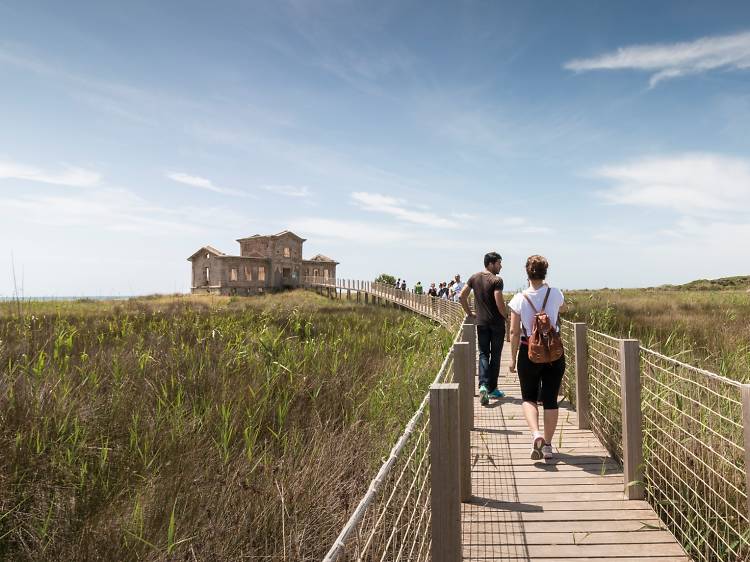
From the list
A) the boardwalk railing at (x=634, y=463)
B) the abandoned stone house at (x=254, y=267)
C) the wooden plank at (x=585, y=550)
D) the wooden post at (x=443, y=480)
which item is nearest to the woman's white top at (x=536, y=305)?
the boardwalk railing at (x=634, y=463)

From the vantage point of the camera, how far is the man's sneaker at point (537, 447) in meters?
4.27

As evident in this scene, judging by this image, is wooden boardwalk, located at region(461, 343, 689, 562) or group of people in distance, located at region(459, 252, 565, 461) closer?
wooden boardwalk, located at region(461, 343, 689, 562)

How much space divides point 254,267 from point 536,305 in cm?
4075

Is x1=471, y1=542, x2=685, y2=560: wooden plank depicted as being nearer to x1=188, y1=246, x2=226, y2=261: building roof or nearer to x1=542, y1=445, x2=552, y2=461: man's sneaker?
x1=542, y1=445, x2=552, y2=461: man's sneaker

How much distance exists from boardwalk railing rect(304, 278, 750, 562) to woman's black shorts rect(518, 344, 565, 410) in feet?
1.65

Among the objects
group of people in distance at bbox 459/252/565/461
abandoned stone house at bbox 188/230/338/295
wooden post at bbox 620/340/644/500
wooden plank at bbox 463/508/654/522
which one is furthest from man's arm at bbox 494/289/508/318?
abandoned stone house at bbox 188/230/338/295

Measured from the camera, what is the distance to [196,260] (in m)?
44.6

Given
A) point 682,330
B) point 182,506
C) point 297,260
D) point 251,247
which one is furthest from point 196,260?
point 182,506

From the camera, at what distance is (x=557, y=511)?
3477 mm

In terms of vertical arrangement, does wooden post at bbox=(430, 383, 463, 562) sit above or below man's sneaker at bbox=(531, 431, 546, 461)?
above

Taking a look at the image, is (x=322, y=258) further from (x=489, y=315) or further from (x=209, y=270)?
(x=489, y=315)

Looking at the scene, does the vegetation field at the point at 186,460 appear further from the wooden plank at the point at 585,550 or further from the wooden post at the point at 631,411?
the wooden post at the point at 631,411

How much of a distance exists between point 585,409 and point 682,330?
25.3 feet

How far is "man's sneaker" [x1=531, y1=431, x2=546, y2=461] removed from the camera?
427 centimetres
